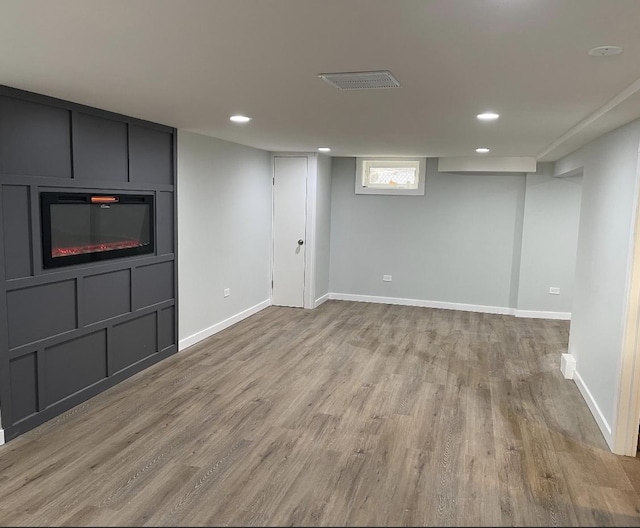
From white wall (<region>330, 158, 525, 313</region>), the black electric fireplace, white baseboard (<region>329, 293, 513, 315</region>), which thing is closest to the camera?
the black electric fireplace

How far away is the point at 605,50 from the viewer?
205 cm

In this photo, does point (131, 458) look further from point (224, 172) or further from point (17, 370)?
point (224, 172)

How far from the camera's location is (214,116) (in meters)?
4.01

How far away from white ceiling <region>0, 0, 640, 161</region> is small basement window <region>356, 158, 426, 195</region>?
11.3 ft

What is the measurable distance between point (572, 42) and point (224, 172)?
14.3ft

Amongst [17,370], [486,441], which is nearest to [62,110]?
[17,370]

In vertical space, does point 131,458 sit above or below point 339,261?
below

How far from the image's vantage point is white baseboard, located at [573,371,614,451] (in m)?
3.38

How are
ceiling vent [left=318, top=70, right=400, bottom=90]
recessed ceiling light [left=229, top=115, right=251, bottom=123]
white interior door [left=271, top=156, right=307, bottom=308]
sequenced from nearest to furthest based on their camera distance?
ceiling vent [left=318, top=70, right=400, bottom=90] → recessed ceiling light [left=229, top=115, right=251, bottom=123] → white interior door [left=271, top=156, right=307, bottom=308]

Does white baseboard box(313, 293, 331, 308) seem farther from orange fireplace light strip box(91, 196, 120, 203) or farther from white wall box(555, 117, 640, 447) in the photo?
orange fireplace light strip box(91, 196, 120, 203)

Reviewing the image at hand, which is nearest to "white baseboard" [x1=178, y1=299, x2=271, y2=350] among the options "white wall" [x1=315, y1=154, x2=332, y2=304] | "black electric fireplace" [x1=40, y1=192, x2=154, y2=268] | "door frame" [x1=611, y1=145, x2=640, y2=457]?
"white wall" [x1=315, y1=154, x2=332, y2=304]

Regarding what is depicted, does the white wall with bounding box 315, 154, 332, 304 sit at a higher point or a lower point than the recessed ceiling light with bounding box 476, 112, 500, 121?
lower

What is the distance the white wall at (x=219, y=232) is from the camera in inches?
203

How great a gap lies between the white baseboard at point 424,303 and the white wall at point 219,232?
1516 millimetres
